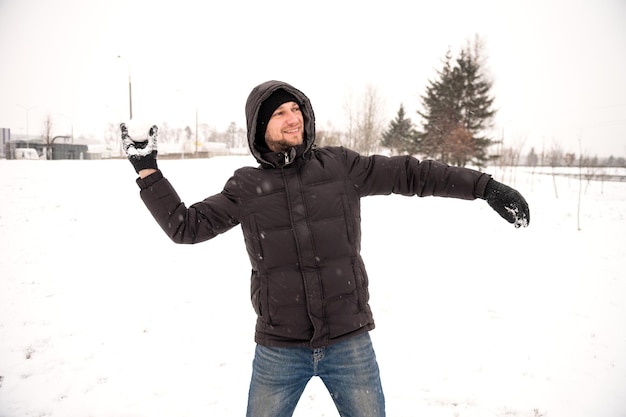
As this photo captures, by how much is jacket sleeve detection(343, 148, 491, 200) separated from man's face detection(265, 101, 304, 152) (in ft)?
1.09

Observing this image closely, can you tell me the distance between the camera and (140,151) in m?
1.90

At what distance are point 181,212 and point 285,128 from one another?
75cm

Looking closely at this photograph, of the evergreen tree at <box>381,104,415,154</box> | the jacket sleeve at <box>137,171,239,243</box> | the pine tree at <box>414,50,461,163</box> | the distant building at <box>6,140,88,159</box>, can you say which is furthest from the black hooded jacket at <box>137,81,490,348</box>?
the evergreen tree at <box>381,104,415,154</box>

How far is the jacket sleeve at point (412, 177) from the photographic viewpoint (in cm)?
205

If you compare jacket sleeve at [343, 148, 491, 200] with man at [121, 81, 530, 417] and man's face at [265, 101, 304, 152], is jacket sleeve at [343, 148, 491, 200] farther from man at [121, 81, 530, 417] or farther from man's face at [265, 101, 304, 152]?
man's face at [265, 101, 304, 152]

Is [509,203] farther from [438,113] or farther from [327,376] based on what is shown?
[438,113]

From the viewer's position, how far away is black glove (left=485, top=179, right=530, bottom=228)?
6.62 ft

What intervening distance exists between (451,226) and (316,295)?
1079 cm

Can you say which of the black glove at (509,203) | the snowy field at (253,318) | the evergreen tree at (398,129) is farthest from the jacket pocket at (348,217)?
the evergreen tree at (398,129)

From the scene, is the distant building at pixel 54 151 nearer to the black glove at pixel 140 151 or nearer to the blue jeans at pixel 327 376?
the black glove at pixel 140 151

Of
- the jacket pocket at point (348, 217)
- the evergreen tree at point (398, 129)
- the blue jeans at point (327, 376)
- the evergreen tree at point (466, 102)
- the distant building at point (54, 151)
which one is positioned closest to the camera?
the blue jeans at point (327, 376)

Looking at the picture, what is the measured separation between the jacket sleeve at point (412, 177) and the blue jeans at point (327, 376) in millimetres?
891

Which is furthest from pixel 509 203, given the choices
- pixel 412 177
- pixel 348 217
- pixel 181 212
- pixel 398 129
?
pixel 398 129

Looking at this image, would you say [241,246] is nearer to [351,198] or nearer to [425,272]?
[425,272]
